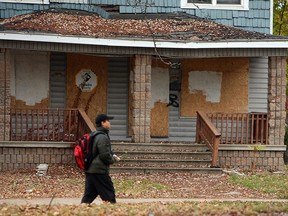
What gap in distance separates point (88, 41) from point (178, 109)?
454 centimetres

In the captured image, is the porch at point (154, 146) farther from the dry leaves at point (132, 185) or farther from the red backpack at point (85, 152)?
the red backpack at point (85, 152)

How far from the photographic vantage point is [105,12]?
25438 mm

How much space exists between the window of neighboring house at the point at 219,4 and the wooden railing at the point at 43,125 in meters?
5.07

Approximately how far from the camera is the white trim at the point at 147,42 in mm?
22234

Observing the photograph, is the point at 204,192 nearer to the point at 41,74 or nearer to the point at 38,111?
the point at 38,111

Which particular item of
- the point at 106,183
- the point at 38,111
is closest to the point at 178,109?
the point at 38,111

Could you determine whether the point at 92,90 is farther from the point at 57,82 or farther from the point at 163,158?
the point at 163,158

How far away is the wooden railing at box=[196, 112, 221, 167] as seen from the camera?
22234 millimetres

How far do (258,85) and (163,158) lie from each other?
506 cm

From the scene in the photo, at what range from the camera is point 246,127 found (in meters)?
24.2

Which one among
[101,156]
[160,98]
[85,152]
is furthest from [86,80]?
[101,156]

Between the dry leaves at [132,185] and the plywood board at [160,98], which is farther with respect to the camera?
the plywood board at [160,98]

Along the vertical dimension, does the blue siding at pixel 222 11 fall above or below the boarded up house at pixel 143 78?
above

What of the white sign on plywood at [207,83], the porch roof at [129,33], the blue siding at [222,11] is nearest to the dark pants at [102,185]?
the porch roof at [129,33]
